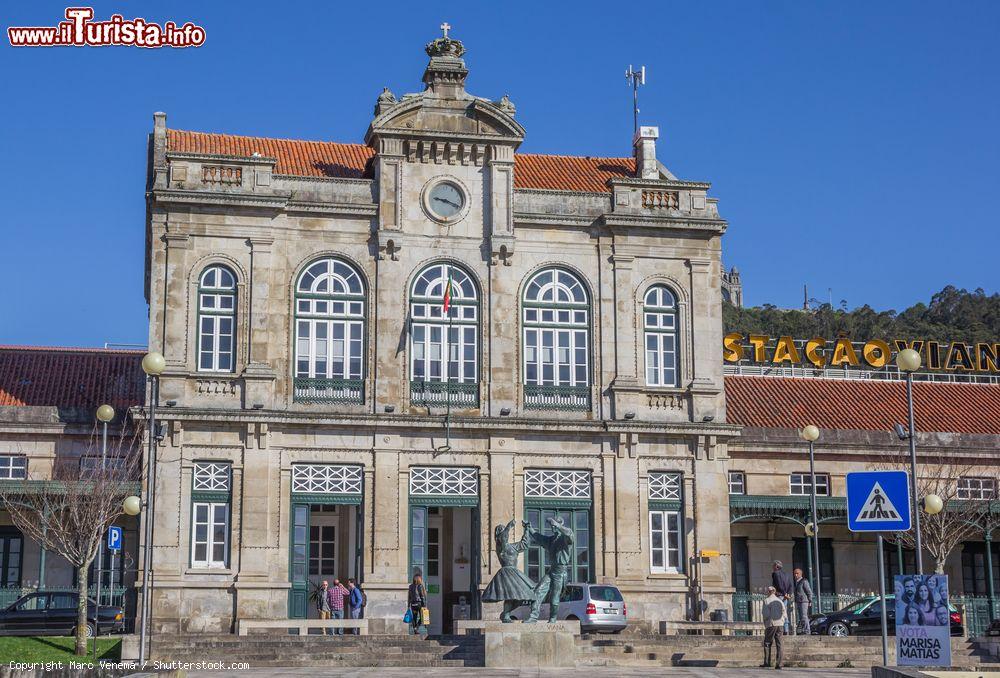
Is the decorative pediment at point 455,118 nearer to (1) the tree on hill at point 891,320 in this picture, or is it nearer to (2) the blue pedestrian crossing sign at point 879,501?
(2) the blue pedestrian crossing sign at point 879,501

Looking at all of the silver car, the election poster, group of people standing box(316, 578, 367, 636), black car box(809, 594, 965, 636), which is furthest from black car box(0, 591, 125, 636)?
the election poster

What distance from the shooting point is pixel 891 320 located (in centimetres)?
9644

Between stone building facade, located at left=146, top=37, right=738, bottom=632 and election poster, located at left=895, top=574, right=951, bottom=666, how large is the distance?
18.5m

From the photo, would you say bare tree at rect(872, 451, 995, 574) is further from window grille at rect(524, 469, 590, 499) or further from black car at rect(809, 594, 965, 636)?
window grille at rect(524, 469, 590, 499)

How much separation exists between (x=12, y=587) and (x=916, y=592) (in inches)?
1041

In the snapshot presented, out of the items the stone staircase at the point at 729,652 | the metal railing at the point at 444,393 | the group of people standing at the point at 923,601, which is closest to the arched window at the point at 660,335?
the metal railing at the point at 444,393

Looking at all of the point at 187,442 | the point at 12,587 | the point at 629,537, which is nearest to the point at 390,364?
the point at 187,442

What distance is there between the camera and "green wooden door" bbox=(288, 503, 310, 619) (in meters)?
33.9

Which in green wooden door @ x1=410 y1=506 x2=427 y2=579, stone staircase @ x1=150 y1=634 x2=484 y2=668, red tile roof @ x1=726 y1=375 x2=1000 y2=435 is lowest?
stone staircase @ x1=150 y1=634 x2=484 y2=668

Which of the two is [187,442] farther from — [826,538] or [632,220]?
[826,538]

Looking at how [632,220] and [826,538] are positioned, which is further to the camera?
[826,538]

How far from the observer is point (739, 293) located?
152m

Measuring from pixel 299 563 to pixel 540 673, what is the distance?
35.3ft

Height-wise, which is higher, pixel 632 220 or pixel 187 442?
pixel 632 220
